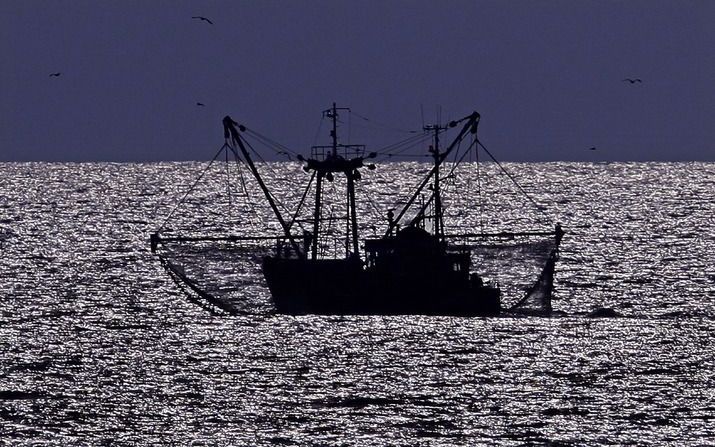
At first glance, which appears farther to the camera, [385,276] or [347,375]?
[385,276]

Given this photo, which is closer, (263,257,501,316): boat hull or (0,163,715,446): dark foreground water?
(0,163,715,446): dark foreground water

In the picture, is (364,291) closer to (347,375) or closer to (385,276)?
(385,276)

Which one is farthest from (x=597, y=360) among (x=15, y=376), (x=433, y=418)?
(x=15, y=376)

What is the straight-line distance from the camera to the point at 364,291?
113688 millimetres

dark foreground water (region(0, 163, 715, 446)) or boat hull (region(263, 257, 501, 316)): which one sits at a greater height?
boat hull (region(263, 257, 501, 316))

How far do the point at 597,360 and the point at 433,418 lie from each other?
20599 mm

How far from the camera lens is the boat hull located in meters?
112

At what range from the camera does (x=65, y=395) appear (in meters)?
84.9

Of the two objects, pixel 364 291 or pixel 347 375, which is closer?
pixel 347 375

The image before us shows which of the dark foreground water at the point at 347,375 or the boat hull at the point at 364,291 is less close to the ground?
the boat hull at the point at 364,291

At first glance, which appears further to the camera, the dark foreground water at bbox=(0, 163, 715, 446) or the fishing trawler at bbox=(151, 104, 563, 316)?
the fishing trawler at bbox=(151, 104, 563, 316)

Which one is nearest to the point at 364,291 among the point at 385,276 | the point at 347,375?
the point at 385,276

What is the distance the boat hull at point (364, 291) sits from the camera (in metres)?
112

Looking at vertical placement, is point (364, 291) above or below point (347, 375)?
above
